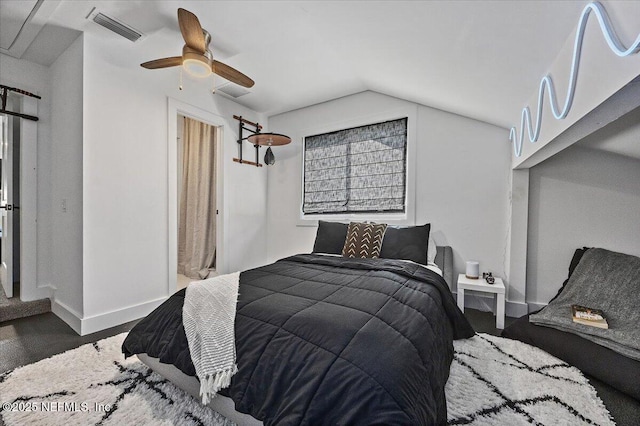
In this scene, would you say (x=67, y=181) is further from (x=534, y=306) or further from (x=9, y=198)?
(x=534, y=306)

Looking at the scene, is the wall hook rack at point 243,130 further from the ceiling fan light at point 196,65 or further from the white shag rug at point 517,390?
the white shag rug at point 517,390

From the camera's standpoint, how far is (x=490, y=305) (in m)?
2.68

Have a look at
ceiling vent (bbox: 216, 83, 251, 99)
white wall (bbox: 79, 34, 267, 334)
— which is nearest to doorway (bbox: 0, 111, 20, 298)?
white wall (bbox: 79, 34, 267, 334)

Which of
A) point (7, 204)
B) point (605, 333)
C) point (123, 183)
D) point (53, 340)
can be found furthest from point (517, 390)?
point (7, 204)

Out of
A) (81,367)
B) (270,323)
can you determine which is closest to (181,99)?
A: (81,367)

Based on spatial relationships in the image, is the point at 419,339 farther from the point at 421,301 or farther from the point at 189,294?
the point at 189,294

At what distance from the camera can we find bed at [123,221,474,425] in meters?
0.86

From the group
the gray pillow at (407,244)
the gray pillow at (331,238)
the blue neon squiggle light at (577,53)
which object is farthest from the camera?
the gray pillow at (331,238)

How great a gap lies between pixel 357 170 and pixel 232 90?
1830 mm

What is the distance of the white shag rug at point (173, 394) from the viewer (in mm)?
1269

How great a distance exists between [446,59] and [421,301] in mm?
1613

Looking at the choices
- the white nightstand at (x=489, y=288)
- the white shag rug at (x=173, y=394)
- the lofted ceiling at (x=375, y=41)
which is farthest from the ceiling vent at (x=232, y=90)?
the white nightstand at (x=489, y=288)

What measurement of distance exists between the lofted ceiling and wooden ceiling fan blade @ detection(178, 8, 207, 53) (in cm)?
41

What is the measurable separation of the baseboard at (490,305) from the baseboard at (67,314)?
3542mm
